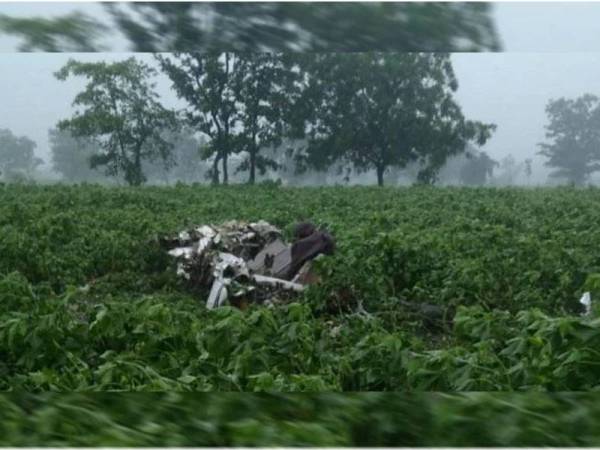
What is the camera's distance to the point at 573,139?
3.00 meters

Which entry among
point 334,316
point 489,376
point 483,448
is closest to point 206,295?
point 334,316

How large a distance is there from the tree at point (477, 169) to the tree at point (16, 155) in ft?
4.17

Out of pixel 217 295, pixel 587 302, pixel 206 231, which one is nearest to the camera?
pixel 587 302

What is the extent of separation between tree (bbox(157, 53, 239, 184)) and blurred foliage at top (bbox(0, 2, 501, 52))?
50mm

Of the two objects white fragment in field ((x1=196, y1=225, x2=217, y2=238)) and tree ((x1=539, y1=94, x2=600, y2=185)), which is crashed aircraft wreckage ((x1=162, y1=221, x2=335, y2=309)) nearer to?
white fragment in field ((x1=196, y1=225, x2=217, y2=238))

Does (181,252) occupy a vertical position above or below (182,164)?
below

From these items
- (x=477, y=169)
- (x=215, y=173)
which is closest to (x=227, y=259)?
(x=215, y=173)

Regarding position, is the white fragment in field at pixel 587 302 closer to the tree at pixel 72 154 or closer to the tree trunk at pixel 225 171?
the tree trunk at pixel 225 171

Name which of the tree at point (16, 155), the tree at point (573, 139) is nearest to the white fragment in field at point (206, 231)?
the tree at point (16, 155)

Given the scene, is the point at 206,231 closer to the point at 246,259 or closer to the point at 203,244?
the point at 203,244

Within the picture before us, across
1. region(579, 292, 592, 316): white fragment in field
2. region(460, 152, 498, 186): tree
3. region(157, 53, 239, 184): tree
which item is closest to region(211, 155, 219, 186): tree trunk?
region(157, 53, 239, 184): tree

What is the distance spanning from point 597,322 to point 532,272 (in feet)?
3.79

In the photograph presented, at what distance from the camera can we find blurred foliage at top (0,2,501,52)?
2742 mm

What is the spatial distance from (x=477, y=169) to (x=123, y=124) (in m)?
1.06
